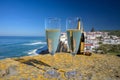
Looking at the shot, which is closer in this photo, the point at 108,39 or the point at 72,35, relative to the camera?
the point at 72,35

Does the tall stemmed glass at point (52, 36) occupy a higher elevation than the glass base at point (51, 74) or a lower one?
higher

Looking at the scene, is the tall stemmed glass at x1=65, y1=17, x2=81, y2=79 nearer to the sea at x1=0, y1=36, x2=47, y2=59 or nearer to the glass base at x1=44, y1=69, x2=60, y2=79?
the glass base at x1=44, y1=69, x2=60, y2=79

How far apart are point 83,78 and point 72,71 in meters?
0.23

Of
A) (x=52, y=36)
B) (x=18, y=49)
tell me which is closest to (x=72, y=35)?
(x=52, y=36)

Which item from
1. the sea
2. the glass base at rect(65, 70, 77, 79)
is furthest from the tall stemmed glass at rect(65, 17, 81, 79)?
the sea

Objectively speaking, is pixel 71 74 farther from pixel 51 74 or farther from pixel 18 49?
pixel 18 49

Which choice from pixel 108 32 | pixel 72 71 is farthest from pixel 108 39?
pixel 72 71

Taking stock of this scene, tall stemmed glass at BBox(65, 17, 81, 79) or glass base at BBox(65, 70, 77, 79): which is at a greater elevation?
tall stemmed glass at BBox(65, 17, 81, 79)

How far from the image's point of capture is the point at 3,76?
147cm

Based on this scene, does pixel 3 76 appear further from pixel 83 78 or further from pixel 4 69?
pixel 83 78

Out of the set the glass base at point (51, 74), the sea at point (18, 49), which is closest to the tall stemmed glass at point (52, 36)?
the glass base at point (51, 74)

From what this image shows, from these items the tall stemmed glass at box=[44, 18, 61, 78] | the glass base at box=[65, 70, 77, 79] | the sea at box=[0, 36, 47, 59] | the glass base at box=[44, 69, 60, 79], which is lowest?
the sea at box=[0, 36, 47, 59]

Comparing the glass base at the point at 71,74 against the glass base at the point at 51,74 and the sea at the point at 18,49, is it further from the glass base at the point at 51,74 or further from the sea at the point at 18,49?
the sea at the point at 18,49

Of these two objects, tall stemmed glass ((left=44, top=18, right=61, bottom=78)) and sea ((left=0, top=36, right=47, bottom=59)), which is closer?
tall stemmed glass ((left=44, top=18, right=61, bottom=78))
